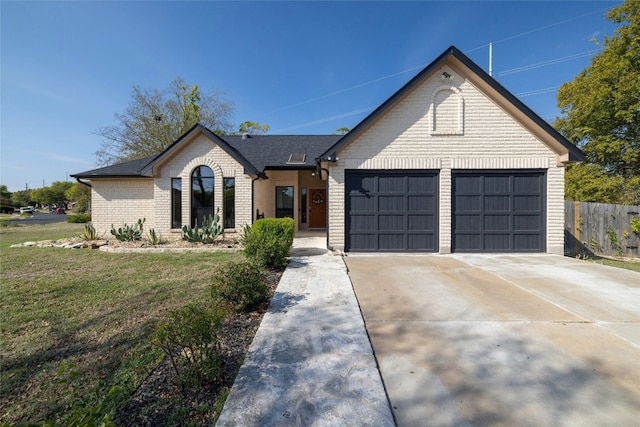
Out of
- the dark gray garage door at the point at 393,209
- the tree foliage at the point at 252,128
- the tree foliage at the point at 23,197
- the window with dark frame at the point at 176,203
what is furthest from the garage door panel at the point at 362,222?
the tree foliage at the point at 23,197

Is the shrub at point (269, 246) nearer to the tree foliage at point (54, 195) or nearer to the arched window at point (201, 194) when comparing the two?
the arched window at point (201, 194)

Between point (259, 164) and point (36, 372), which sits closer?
point (36, 372)

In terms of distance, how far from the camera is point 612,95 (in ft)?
46.4

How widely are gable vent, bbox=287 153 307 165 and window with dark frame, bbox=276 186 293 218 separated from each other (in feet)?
4.85

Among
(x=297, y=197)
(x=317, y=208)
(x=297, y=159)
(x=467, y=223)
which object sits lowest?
(x=467, y=223)

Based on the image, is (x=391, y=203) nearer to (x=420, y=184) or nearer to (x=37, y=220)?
(x=420, y=184)

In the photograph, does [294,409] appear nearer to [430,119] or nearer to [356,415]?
[356,415]

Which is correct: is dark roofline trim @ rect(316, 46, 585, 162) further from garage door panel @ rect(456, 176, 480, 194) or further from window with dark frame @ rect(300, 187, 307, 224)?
window with dark frame @ rect(300, 187, 307, 224)

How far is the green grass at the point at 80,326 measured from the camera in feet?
7.63

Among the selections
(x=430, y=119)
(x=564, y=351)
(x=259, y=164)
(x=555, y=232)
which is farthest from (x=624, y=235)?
(x=259, y=164)

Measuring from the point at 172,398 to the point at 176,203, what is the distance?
10.1m

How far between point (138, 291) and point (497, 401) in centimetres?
558

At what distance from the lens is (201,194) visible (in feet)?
35.9

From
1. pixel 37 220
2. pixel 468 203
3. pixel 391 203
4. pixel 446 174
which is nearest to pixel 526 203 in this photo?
pixel 468 203
